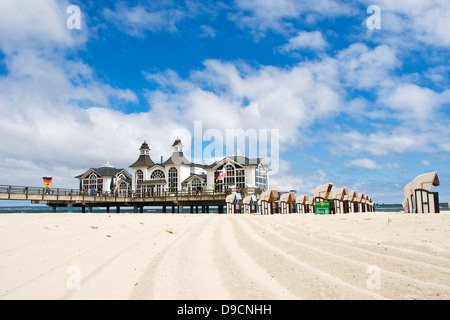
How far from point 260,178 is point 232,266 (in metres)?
40.8

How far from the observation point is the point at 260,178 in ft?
146

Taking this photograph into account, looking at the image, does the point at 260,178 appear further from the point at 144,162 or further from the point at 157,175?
the point at 144,162

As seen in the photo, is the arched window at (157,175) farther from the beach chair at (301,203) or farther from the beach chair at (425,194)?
the beach chair at (425,194)

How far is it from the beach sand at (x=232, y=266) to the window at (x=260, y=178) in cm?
3740

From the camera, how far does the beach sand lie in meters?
2.98

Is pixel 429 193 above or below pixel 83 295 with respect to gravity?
above

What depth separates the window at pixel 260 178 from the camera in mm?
43438

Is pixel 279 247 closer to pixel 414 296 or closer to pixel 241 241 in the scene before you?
pixel 241 241

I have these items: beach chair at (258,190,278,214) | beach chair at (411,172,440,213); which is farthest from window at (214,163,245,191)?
beach chair at (411,172,440,213)

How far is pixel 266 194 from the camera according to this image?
21391mm

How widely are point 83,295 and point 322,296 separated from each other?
2192 mm

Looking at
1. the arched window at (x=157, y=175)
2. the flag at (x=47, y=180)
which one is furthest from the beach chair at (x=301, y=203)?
the arched window at (x=157, y=175)

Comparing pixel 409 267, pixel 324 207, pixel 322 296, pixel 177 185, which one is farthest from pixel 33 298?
pixel 177 185

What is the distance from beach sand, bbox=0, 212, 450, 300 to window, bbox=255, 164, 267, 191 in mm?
37395
